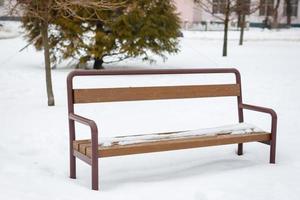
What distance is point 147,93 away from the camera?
496 centimetres

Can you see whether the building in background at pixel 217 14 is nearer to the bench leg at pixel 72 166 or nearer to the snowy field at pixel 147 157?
the snowy field at pixel 147 157

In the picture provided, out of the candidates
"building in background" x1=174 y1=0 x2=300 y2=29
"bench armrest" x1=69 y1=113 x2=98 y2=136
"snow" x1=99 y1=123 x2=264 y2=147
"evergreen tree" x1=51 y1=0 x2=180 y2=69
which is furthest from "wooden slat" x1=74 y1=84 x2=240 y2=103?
"building in background" x1=174 y1=0 x2=300 y2=29

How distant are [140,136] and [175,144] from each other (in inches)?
15.0

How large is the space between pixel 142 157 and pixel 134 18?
9.20 metres

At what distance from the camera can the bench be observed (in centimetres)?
433

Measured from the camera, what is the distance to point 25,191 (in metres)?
4.10

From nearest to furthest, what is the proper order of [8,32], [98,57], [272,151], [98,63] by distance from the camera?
[272,151], [98,57], [98,63], [8,32]

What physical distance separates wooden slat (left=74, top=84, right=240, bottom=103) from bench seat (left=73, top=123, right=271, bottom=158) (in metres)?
0.38

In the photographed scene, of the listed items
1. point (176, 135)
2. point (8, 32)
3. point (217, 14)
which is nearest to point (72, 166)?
point (176, 135)

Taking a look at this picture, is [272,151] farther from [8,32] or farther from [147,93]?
[8,32]

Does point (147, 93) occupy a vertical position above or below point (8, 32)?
above

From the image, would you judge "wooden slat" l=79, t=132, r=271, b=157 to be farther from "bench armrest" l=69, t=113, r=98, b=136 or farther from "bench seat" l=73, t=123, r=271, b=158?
"bench armrest" l=69, t=113, r=98, b=136

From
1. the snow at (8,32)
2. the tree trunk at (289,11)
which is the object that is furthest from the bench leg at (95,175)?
the tree trunk at (289,11)

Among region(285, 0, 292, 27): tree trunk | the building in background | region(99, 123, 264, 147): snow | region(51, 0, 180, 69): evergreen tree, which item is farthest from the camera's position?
region(285, 0, 292, 27): tree trunk
